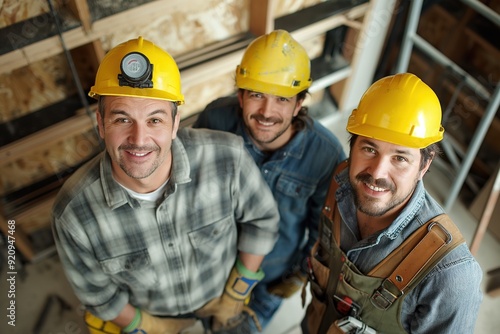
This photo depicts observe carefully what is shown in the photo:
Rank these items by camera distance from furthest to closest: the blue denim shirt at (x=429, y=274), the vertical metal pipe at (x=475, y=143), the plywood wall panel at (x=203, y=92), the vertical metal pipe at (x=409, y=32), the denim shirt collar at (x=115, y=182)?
the plywood wall panel at (x=203, y=92), the vertical metal pipe at (x=409, y=32), the vertical metal pipe at (x=475, y=143), the denim shirt collar at (x=115, y=182), the blue denim shirt at (x=429, y=274)

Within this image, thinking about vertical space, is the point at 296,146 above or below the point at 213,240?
above

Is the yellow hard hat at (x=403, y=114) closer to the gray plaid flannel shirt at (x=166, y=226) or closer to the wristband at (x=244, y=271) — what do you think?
the gray plaid flannel shirt at (x=166, y=226)

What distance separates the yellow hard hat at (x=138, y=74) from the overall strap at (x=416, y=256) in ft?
3.45

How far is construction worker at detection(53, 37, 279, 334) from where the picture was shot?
1724 millimetres

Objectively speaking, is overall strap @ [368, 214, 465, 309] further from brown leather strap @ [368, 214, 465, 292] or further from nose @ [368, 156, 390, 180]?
nose @ [368, 156, 390, 180]

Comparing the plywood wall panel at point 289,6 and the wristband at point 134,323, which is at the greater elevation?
the plywood wall panel at point 289,6

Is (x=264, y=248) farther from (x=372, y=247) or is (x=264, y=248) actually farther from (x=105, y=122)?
(x=105, y=122)

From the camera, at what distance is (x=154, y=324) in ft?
7.90

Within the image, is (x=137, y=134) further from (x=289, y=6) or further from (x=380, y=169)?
(x=289, y=6)

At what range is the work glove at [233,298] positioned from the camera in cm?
244

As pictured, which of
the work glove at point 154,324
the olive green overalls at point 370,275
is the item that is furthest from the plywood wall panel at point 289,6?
the work glove at point 154,324

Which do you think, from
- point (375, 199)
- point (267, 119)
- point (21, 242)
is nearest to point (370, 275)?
point (375, 199)

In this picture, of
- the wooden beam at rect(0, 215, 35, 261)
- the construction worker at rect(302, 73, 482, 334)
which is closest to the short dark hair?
the construction worker at rect(302, 73, 482, 334)

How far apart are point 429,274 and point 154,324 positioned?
4.81ft
